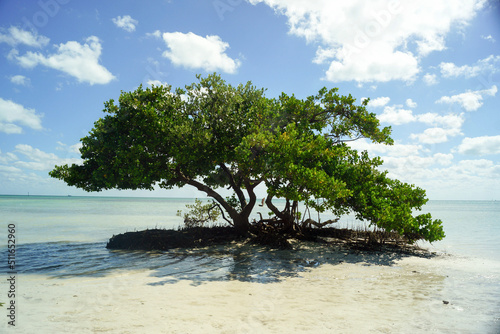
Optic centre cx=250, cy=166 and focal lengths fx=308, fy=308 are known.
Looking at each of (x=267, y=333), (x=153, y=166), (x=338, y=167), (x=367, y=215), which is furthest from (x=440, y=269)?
(x=153, y=166)

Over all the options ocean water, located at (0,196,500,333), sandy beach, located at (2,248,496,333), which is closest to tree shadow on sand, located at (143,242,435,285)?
ocean water, located at (0,196,500,333)

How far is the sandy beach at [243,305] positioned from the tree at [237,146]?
347 centimetres

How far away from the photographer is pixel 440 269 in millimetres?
11586

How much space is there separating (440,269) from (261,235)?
7789 mm

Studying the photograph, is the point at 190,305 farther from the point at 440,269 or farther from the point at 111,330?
the point at 440,269

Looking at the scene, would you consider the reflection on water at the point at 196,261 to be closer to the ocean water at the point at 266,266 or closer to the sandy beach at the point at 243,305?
the ocean water at the point at 266,266

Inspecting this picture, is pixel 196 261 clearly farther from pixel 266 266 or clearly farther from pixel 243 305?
pixel 243 305

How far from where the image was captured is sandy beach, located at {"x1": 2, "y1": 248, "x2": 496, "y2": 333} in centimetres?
591

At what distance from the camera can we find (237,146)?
42.3ft

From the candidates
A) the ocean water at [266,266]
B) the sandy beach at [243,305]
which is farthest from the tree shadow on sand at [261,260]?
the sandy beach at [243,305]

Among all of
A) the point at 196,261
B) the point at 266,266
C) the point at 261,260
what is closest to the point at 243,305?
the point at 266,266

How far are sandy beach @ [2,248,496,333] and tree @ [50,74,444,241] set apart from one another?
3.47 m

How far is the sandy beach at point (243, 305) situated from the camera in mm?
5906

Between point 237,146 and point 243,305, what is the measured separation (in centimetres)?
708
